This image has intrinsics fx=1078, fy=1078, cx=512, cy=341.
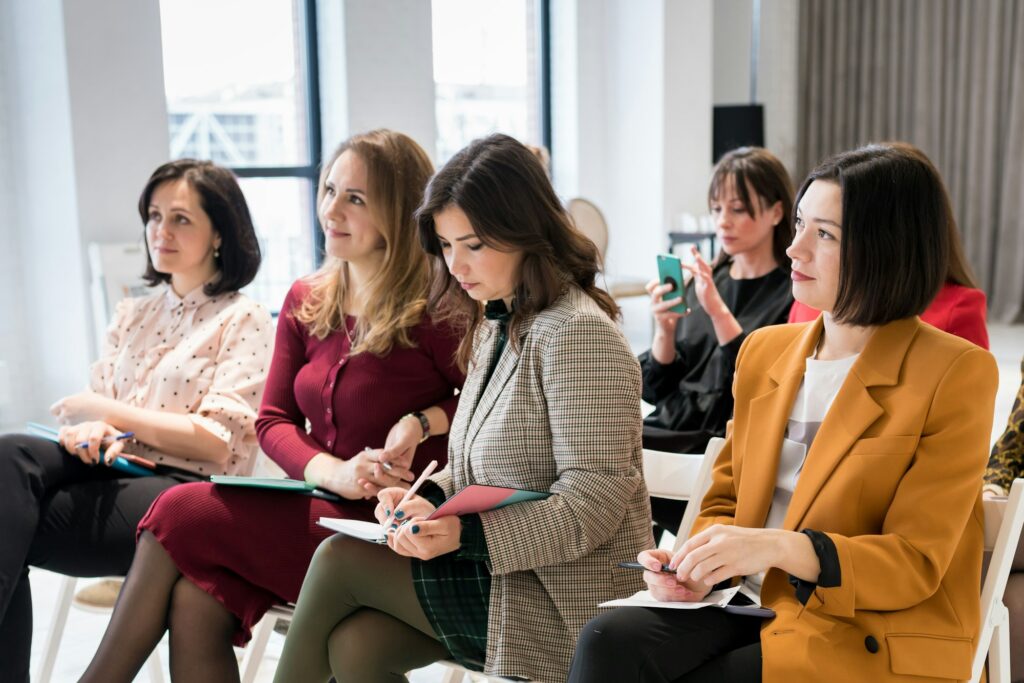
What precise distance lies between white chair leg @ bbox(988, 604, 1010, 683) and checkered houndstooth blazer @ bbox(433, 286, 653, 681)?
1.65ft

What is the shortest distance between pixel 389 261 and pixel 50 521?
0.85 metres

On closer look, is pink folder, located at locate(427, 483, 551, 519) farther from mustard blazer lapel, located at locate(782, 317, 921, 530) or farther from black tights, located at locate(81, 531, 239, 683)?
black tights, located at locate(81, 531, 239, 683)

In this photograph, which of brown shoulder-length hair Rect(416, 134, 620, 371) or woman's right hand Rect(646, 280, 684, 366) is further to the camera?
woman's right hand Rect(646, 280, 684, 366)

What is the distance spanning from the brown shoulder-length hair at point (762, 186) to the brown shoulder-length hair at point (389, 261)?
36.0 inches

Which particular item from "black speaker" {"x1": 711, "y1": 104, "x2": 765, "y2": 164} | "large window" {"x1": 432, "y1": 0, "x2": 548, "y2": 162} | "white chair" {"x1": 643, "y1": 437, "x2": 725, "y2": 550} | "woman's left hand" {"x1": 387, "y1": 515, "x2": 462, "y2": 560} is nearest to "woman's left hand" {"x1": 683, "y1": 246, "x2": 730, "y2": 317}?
"white chair" {"x1": 643, "y1": 437, "x2": 725, "y2": 550}

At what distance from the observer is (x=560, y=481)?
5.23 feet

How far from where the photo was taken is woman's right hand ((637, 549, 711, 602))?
1.40 metres

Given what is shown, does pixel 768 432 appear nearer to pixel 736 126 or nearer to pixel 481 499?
pixel 481 499

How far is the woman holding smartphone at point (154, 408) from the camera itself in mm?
2100

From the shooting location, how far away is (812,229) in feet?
4.88

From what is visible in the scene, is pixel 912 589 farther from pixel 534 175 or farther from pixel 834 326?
pixel 534 175

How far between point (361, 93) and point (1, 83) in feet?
5.74

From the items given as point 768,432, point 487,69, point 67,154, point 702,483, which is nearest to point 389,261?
point 702,483

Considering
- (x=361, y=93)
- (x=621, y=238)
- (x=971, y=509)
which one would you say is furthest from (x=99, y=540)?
(x=621, y=238)
